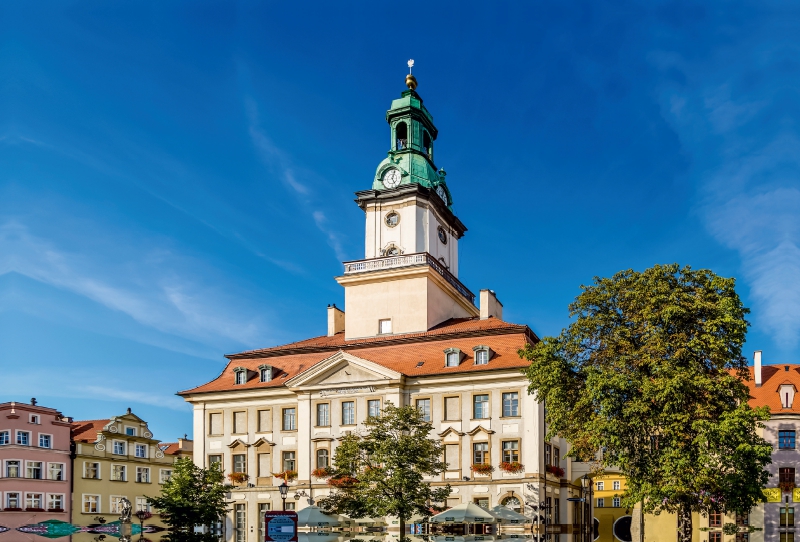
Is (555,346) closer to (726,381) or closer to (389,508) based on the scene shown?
(726,381)

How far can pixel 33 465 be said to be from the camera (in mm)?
57281

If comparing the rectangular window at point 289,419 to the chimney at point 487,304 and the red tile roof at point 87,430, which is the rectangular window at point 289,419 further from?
the red tile roof at point 87,430

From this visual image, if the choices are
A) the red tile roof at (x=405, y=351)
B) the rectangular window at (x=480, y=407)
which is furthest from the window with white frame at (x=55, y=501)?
the rectangular window at (x=480, y=407)

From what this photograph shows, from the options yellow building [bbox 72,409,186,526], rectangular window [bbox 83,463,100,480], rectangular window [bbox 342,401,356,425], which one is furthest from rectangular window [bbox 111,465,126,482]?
rectangular window [bbox 342,401,356,425]

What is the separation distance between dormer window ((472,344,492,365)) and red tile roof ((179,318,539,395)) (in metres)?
0.30

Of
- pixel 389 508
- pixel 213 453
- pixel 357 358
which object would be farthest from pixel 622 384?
pixel 213 453

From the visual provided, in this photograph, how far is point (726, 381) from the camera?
35156mm

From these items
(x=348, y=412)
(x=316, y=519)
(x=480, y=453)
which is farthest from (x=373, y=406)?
(x=316, y=519)

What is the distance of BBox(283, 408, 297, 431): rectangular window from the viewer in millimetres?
53188

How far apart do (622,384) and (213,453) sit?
2992 cm

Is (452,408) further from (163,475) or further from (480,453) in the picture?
(163,475)

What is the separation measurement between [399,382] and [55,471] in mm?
27133

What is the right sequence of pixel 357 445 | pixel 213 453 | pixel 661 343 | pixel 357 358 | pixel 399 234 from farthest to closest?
pixel 399 234 → pixel 213 453 → pixel 357 358 → pixel 357 445 → pixel 661 343

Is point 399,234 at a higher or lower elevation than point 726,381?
higher
